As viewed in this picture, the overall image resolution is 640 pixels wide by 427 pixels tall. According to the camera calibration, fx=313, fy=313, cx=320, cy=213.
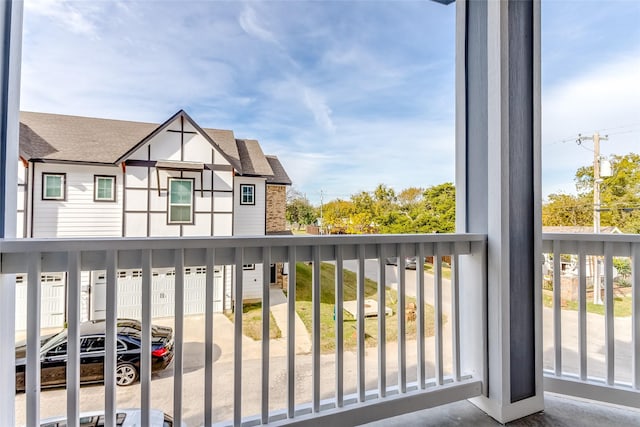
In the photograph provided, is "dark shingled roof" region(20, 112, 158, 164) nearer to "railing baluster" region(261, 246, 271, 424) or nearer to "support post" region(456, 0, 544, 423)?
"railing baluster" region(261, 246, 271, 424)

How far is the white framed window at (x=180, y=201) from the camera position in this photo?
4.33ft

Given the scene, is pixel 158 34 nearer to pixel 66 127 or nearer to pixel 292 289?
pixel 66 127

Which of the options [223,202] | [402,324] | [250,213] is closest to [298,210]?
[250,213]

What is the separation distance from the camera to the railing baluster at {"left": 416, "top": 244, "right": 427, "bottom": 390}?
5.24ft

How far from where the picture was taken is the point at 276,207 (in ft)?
4.83

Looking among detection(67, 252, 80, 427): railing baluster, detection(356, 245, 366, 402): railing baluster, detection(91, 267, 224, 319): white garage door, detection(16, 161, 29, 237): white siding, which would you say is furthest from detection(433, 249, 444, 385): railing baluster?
detection(16, 161, 29, 237): white siding

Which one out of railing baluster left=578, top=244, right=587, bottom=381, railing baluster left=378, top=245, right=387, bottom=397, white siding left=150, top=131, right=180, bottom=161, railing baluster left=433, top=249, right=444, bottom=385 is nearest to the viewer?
white siding left=150, top=131, right=180, bottom=161

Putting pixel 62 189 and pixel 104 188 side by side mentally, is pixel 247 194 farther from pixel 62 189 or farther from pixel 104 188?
pixel 62 189

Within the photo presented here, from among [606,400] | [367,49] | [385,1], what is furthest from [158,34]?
[606,400]

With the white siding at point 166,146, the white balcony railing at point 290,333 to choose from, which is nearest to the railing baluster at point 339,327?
the white balcony railing at point 290,333

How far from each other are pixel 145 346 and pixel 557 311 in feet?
6.83

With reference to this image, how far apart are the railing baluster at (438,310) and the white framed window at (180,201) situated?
122cm

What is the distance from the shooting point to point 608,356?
172 cm

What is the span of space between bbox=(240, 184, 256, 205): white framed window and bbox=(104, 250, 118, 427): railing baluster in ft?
1.73
